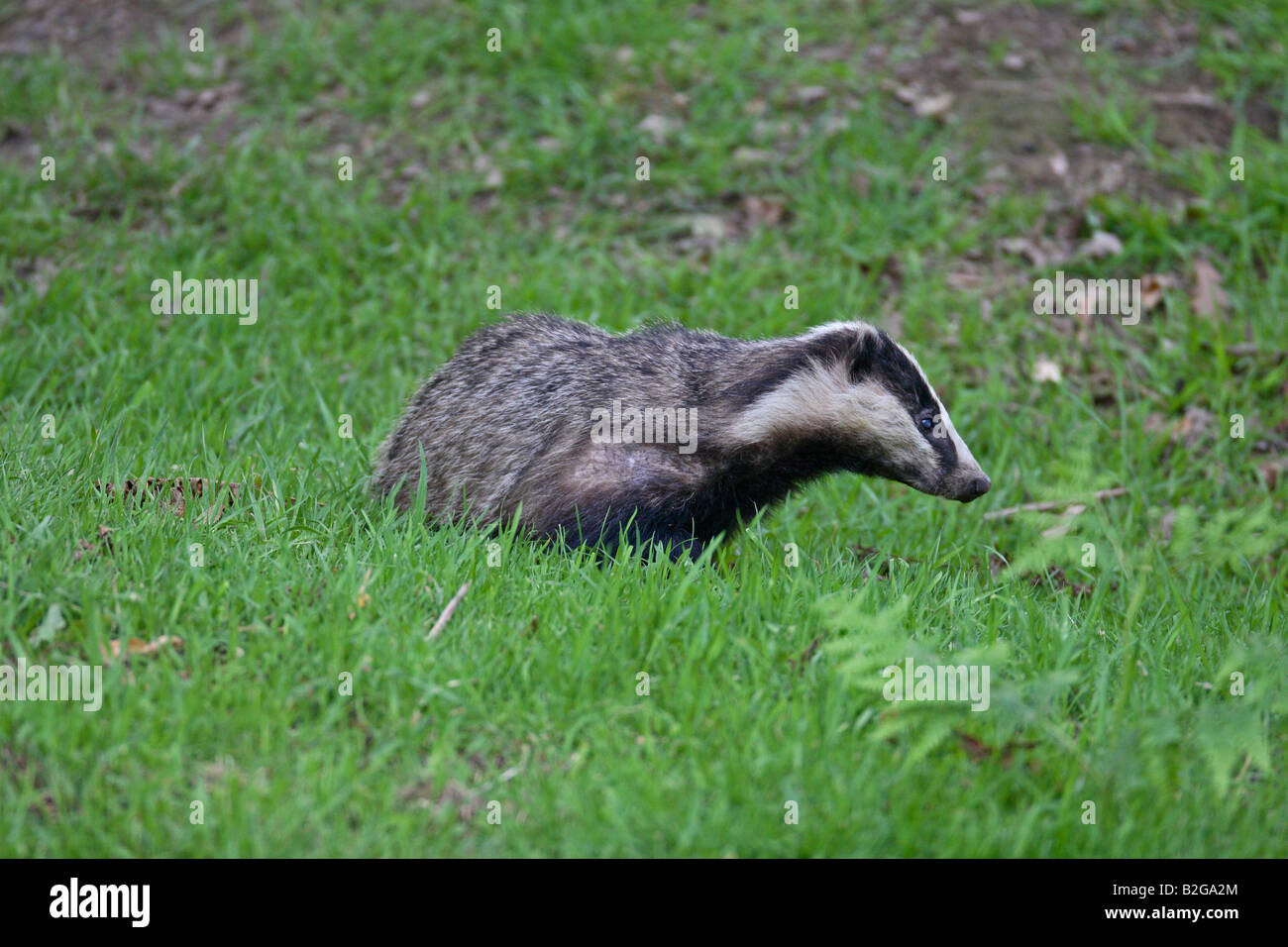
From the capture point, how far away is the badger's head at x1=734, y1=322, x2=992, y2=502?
5.15 meters

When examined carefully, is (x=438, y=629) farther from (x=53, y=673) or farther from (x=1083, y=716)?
(x=1083, y=716)

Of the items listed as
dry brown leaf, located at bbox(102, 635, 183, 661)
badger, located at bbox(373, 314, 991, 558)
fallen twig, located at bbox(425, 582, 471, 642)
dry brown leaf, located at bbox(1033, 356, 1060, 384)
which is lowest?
dry brown leaf, located at bbox(102, 635, 183, 661)

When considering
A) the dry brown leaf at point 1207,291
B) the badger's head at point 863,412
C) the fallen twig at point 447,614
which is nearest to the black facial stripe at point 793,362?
the badger's head at point 863,412

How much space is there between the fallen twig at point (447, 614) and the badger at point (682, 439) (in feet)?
2.32

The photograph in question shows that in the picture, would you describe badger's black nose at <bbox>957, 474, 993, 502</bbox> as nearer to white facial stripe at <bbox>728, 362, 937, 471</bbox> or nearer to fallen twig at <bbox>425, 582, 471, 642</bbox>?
white facial stripe at <bbox>728, 362, 937, 471</bbox>

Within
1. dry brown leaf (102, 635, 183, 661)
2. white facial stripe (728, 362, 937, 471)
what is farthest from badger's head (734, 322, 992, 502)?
dry brown leaf (102, 635, 183, 661)

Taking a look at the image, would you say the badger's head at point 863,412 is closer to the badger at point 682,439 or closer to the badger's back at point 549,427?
the badger at point 682,439

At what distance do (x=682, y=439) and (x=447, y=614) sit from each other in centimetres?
141

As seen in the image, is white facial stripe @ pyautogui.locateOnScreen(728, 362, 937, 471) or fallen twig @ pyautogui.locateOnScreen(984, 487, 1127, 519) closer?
white facial stripe @ pyautogui.locateOnScreen(728, 362, 937, 471)

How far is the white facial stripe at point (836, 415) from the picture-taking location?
5121 millimetres

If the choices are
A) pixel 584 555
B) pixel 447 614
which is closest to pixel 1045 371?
pixel 584 555

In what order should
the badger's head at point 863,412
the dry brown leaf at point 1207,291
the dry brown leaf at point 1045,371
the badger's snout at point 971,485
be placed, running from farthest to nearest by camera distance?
the dry brown leaf at point 1207,291, the dry brown leaf at point 1045,371, the badger's snout at point 971,485, the badger's head at point 863,412
